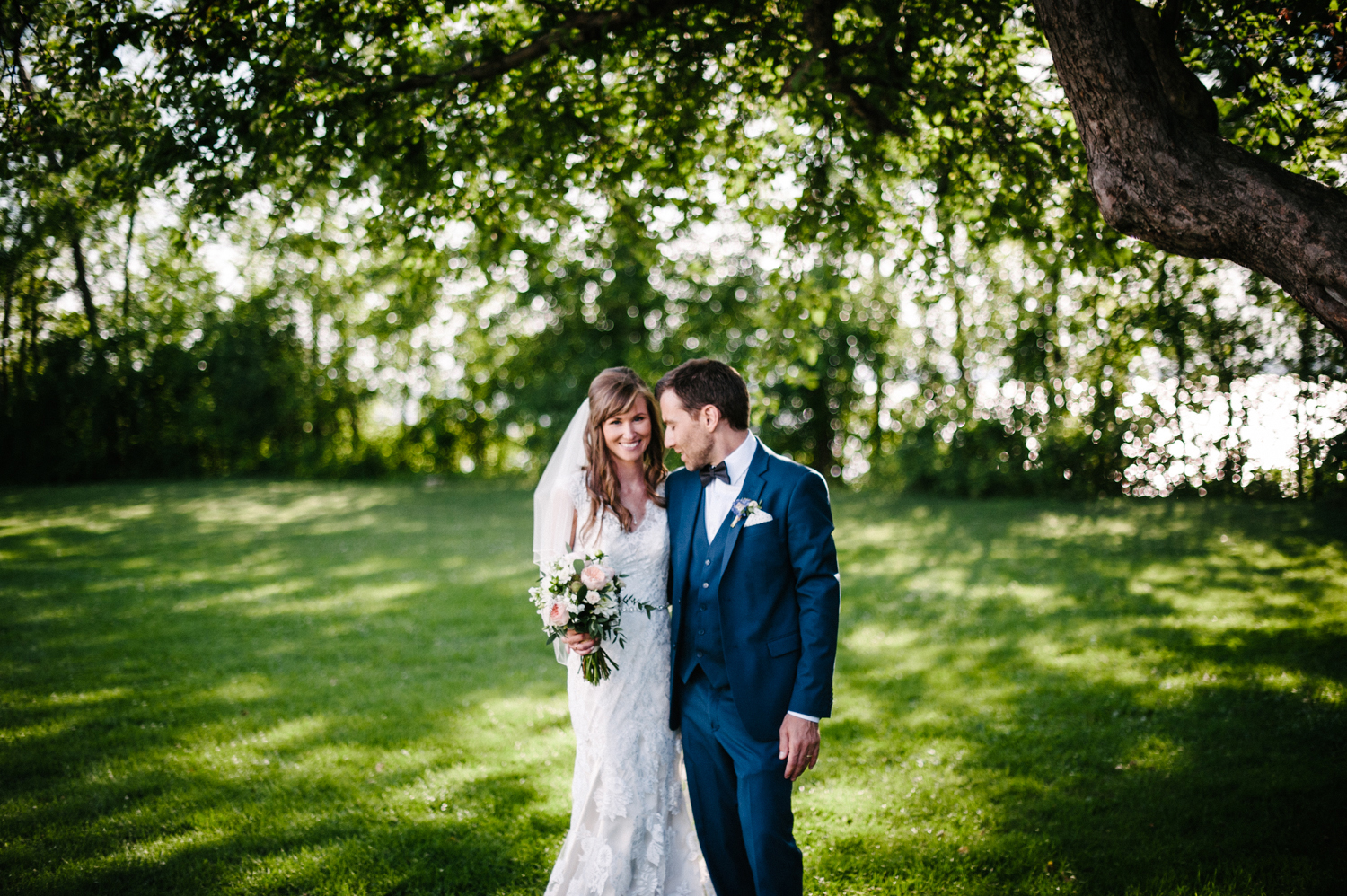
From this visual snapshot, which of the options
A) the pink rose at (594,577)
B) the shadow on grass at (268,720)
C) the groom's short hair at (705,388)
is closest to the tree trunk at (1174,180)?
the groom's short hair at (705,388)

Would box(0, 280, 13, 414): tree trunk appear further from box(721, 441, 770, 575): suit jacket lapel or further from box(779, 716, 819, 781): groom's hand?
box(779, 716, 819, 781): groom's hand

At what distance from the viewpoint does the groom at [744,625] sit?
3098 millimetres

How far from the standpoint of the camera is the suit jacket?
3098 millimetres

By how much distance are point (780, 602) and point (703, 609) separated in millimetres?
344

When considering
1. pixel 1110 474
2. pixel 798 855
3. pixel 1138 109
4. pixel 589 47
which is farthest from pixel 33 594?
pixel 1110 474

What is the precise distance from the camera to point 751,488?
331cm

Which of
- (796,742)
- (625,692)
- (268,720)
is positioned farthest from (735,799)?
(268,720)

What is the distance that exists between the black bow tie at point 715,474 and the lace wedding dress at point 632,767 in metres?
0.48

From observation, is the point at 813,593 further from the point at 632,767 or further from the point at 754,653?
the point at 632,767

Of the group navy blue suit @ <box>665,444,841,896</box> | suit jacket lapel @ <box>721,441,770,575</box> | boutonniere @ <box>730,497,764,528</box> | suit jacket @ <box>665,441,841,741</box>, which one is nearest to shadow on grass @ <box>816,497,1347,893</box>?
navy blue suit @ <box>665,444,841,896</box>

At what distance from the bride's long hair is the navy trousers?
932 millimetres

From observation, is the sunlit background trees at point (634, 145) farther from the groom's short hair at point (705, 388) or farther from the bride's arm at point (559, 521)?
the bride's arm at point (559, 521)

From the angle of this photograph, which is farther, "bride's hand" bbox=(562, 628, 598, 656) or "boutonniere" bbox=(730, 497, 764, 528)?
"bride's hand" bbox=(562, 628, 598, 656)

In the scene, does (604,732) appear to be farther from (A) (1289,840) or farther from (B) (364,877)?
(A) (1289,840)
